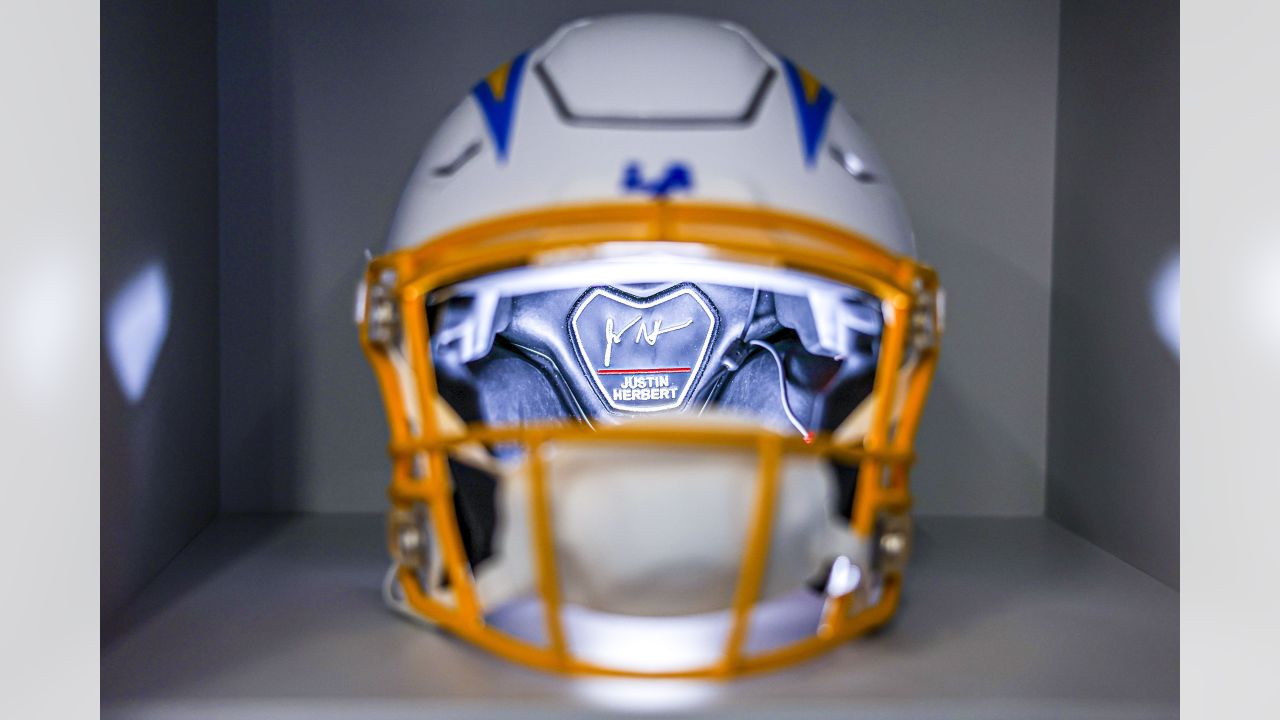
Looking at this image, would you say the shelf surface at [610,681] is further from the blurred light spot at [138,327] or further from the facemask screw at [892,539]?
the blurred light spot at [138,327]

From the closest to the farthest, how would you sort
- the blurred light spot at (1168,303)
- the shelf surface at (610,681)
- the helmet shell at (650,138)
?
the shelf surface at (610,681) → the helmet shell at (650,138) → the blurred light spot at (1168,303)

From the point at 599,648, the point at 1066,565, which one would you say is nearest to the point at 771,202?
the point at 599,648

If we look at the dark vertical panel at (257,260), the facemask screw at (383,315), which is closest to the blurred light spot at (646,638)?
the facemask screw at (383,315)

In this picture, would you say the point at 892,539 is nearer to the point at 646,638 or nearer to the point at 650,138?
the point at 646,638

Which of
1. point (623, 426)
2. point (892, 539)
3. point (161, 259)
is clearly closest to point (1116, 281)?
point (892, 539)

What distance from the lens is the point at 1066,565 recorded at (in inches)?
38.0

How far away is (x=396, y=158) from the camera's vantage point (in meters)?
1.14

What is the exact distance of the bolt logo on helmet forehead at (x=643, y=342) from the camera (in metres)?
1.09

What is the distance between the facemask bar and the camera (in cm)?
69

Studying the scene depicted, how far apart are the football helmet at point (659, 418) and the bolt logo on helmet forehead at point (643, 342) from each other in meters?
0.17

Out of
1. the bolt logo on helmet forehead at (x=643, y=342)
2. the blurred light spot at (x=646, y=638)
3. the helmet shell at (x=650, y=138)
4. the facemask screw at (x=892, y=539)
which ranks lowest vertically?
the blurred light spot at (x=646, y=638)

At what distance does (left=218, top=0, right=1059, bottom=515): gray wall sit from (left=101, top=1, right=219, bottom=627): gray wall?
38mm
